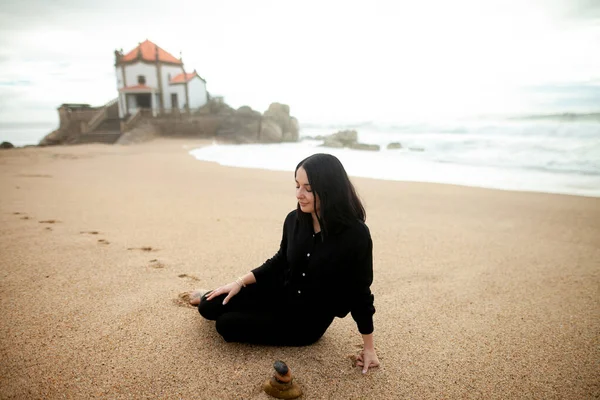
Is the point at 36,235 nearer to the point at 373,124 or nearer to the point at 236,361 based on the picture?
the point at 236,361

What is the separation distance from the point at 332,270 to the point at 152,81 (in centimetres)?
3899

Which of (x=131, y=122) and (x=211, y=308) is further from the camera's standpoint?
(x=131, y=122)

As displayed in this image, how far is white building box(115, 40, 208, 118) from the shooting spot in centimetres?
3453

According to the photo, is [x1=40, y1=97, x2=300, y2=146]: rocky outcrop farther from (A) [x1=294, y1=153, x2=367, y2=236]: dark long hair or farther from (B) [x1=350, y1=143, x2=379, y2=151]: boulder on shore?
(A) [x1=294, y1=153, x2=367, y2=236]: dark long hair

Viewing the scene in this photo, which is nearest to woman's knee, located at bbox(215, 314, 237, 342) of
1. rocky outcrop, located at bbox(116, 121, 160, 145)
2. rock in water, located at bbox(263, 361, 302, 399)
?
rock in water, located at bbox(263, 361, 302, 399)

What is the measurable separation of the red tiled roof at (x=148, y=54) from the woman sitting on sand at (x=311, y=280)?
127 feet

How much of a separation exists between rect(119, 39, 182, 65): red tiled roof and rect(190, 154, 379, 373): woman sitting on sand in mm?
38642

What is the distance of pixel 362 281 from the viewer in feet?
6.97

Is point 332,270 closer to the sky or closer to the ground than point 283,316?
closer to the sky

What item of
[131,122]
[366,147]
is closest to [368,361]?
[366,147]

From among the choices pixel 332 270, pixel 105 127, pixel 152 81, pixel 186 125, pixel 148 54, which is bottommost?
pixel 332 270

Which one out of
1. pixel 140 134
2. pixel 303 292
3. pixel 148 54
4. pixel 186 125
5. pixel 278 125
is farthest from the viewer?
pixel 148 54

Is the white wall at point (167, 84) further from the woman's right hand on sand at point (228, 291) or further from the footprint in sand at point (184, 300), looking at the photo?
the woman's right hand on sand at point (228, 291)

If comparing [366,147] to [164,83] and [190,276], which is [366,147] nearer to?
[164,83]
